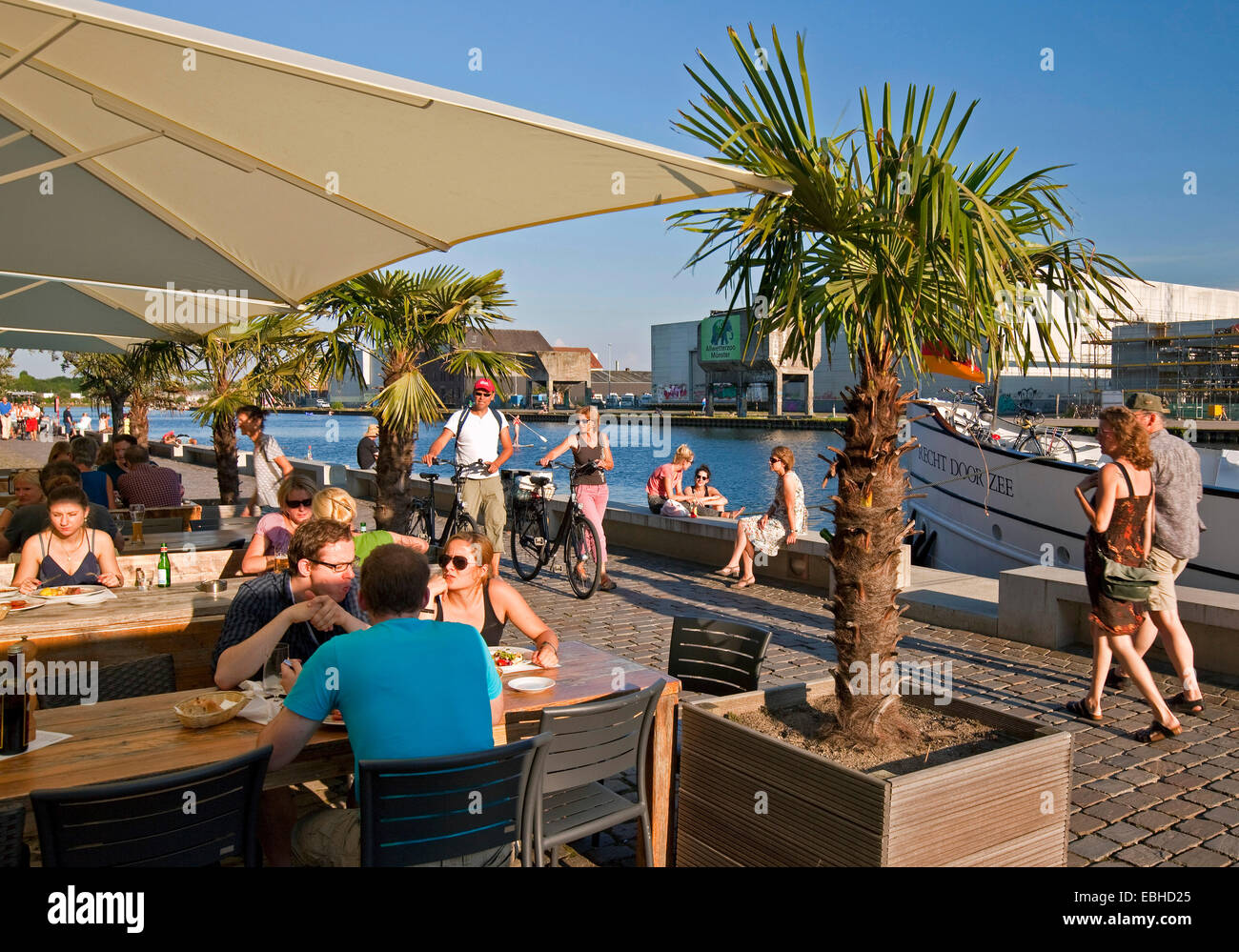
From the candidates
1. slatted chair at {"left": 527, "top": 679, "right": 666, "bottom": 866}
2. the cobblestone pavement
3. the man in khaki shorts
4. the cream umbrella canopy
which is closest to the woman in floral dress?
the cobblestone pavement

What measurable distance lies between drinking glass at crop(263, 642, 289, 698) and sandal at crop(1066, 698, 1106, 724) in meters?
4.53

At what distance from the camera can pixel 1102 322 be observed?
3744mm

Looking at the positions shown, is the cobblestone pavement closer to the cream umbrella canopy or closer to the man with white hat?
the cream umbrella canopy

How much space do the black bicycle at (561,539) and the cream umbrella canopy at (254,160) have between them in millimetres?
4495

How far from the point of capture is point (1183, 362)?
52.5 meters

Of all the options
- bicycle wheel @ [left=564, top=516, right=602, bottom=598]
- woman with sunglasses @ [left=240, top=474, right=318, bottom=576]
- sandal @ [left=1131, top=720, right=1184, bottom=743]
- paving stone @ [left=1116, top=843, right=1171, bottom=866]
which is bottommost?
paving stone @ [left=1116, top=843, right=1171, bottom=866]

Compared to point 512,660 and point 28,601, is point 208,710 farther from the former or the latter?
point 28,601

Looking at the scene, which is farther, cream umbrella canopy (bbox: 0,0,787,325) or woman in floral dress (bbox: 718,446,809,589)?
woman in floral dress (bbox: 718,446,809,589)

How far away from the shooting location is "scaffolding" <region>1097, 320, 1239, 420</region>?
51.8 m

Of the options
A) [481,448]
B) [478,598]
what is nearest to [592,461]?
[481,448]

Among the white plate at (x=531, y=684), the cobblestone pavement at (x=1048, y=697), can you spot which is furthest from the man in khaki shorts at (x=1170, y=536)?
the white plate at (x=531, y=684)

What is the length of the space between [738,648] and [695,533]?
22.4 ft

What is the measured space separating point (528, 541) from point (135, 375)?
9477mm

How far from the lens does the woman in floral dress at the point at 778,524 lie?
9664 millimetres
